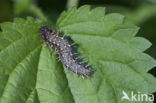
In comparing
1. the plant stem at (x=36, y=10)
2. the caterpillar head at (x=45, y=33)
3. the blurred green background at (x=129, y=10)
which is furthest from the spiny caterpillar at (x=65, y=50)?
the blurred green background at (x=129, y=10)

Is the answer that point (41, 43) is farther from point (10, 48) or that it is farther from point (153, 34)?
point (153, 34)

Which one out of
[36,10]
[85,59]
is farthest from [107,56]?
[36,10]

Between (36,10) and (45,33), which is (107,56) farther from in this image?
(36,10)

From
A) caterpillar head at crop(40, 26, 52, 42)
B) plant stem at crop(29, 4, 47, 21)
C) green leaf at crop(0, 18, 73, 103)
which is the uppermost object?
plant stem at crop(29, 4, 47, 21)

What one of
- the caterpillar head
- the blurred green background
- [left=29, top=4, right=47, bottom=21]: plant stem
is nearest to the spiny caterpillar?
the caterpillar head

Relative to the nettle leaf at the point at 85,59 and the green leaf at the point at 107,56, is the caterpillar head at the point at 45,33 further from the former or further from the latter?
the green leaf at the point at 107,56

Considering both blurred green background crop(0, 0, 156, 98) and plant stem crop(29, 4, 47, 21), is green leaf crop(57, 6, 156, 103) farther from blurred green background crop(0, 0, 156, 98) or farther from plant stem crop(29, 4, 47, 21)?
blurred green background crop(0, 0, 156, 98)
